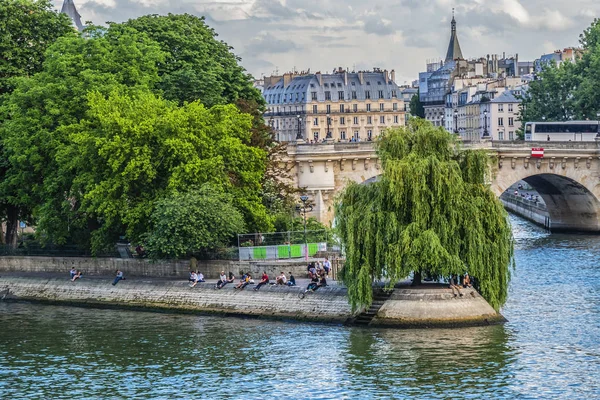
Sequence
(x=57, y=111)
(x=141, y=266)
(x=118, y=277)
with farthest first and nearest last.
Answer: (x=57, y=111), (x=141, y=266), (x=118, y=277)

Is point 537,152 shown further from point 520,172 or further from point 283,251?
point 283,251

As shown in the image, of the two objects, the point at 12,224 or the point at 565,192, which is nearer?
the point at 12,224

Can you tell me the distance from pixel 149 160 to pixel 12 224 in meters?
15.8

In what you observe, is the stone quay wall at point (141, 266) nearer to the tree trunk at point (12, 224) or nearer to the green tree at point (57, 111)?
the green tree at point (57, 111)

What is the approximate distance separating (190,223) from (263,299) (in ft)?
19.5

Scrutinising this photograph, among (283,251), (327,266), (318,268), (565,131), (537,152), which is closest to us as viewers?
(318,268)

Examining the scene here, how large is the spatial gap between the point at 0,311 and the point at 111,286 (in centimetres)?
504

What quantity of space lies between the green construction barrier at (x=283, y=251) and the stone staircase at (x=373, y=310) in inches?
396

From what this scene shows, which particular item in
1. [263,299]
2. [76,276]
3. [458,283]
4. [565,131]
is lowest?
[263,299]

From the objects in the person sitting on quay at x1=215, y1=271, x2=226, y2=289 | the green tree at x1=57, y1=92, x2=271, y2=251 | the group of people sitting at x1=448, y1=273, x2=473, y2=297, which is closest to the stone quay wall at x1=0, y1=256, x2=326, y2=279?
the green tree at x1=57, y1=92, x2=271, y2=251

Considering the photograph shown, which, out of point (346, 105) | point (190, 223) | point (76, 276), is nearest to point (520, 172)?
point (76, 276)

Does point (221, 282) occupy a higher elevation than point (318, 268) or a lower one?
lower

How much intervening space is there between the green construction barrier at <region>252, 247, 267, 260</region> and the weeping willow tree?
8.64 m

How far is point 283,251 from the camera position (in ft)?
223
